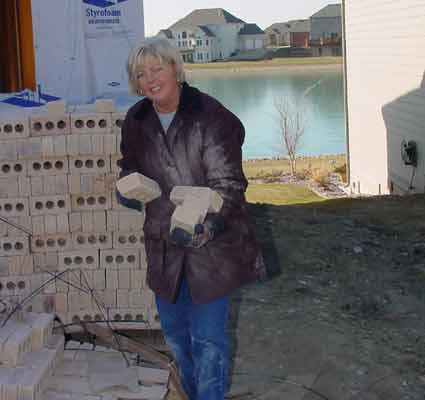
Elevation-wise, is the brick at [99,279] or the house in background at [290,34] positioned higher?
the house in background at [290,34]

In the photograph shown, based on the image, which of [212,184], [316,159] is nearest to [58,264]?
[212,184]

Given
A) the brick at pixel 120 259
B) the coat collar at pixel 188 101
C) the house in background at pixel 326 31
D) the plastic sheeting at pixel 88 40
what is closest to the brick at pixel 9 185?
the brick at pixel 120 259

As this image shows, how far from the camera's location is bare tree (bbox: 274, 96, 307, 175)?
3231cm

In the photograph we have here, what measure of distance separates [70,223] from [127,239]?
43 centimetres

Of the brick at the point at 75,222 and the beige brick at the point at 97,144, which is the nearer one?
the beige brick at the point at 97,144

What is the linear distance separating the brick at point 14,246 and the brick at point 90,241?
348mm

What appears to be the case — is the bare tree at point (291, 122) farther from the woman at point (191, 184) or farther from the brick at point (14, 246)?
the woman at point (191, 184)

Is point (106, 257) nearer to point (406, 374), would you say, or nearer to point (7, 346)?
point (7, 346)

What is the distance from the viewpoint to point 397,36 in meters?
16.1

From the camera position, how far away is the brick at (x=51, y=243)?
5730mm

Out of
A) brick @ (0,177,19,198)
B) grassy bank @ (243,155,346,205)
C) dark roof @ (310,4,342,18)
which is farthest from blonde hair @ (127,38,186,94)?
dark roof @ (310,4,342,18)

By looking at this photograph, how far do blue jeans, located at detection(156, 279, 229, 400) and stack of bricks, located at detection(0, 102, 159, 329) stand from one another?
5.21 ft

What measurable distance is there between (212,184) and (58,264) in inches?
91.1

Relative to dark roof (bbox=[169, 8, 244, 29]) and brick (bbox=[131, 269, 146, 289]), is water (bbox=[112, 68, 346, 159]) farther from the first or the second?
dark roof (bbox=[169, 8, 244, 29])
